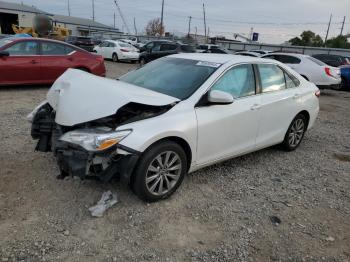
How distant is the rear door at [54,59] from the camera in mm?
9219

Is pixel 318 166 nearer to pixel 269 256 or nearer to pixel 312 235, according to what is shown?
pixel 312 235

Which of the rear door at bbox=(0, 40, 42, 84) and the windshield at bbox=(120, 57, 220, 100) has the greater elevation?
the windshield at bbox=(120, 57, 220, 100)

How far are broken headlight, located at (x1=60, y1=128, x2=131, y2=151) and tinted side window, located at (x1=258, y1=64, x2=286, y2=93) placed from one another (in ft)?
7.80

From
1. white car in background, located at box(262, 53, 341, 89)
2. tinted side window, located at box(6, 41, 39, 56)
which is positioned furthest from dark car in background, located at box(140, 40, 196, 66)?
tinted side window, located at box(6, 41, 39, 56)

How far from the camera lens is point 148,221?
3350 millimetres

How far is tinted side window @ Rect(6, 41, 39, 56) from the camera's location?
8628mm

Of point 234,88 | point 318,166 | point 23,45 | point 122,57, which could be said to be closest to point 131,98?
point 234,88

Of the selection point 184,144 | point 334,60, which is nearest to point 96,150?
point 184,144

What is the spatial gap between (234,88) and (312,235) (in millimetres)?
1971

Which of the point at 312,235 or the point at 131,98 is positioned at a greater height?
the point at 131,98

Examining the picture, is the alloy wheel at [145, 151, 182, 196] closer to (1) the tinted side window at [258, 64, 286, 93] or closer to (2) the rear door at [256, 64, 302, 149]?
(2) the rear door at [256, 64, 302, 149]

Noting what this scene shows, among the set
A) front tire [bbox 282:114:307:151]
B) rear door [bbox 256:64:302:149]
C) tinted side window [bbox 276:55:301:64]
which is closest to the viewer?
rear door [bbox 256:64:302:149]

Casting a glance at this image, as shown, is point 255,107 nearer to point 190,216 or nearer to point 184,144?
point 184,144

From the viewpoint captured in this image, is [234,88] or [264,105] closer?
[234,88]
